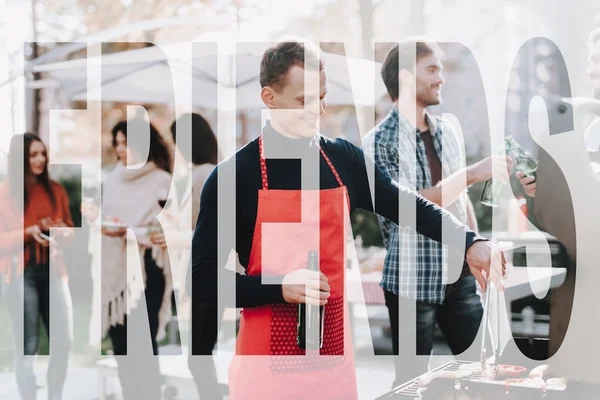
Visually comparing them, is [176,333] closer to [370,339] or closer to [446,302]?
[370,339]

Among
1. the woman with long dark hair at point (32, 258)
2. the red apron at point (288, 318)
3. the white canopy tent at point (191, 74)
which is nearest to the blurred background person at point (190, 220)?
the woman with long dark hair at point (32, 258)

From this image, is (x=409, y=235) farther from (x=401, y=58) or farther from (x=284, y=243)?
(x=284, y=243)

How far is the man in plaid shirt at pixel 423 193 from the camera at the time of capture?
2.36 meters

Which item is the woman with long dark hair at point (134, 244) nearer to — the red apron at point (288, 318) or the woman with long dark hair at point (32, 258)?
the woman with long dark hair at point (32, 258)

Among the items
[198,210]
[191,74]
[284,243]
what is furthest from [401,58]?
[191,74]

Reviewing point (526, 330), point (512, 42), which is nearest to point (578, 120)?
point (526, 330)

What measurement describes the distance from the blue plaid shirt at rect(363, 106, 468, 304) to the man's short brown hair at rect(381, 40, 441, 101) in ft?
0.43

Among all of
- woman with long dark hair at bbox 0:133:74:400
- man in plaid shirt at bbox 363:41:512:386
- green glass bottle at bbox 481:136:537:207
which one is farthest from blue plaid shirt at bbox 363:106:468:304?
woman with long dark hair at bbox 0:133:74:400

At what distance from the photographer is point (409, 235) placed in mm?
2377

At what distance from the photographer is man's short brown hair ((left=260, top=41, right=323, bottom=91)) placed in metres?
1.41

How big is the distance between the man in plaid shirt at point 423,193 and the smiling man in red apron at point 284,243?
85 centimetres

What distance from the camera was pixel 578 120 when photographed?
1.69m

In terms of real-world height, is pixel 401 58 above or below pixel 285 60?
above

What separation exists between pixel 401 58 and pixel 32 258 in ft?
6.13
